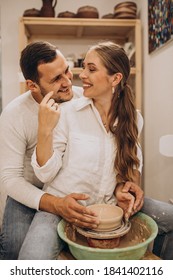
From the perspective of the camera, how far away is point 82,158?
94cm

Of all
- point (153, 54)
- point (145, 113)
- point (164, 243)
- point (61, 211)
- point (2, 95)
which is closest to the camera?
point (61, 211)

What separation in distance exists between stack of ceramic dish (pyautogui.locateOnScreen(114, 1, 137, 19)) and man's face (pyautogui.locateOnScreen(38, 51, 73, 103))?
3.04ft

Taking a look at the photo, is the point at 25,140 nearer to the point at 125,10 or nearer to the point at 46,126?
Answer: the point at 46,126

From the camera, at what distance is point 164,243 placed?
0.98 m

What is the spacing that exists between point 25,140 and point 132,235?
47cm

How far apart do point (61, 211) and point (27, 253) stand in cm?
14

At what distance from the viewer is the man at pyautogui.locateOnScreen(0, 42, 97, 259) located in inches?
39.4

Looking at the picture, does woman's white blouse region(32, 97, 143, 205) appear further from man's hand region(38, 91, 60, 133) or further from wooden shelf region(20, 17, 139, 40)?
wooden shelf region(20, 17, 139, 40)

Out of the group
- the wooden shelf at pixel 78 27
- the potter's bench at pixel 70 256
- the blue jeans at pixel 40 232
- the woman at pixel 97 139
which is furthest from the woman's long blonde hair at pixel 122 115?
the wooden shelf at pixel 78 27

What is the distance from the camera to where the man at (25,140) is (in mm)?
1002

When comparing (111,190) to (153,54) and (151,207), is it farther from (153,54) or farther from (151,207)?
(153,54)

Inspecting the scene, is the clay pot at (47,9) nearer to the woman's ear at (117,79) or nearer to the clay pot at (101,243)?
the woman's ear at (117,79)
